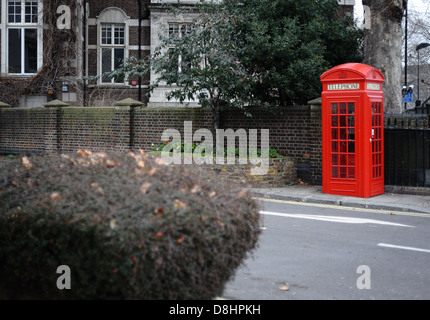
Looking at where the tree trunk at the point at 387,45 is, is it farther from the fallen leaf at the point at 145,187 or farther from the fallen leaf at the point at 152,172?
the fallen leaf at the point at 145,187

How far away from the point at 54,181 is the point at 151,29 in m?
22.6

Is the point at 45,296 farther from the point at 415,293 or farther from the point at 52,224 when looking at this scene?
the point at 415,293

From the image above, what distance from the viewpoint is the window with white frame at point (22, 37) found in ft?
82.5

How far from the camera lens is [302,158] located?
14539 mm

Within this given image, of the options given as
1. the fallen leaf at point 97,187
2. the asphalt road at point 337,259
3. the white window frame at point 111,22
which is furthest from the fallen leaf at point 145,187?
the white window frame at point 111,22

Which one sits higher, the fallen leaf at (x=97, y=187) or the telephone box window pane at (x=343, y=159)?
the telephone box window pane at (x=343, y=159)

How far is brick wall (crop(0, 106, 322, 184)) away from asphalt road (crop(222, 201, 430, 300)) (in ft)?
13.3

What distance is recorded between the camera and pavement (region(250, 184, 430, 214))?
1138 cm

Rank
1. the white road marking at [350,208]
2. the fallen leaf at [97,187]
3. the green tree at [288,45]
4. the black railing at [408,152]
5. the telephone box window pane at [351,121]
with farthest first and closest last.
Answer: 1. the green tree at [288,45]
2. the black railing at [408,152]
3. the telephone box window pane at [351,121]
4. the white road marking at [350,208]
5. the fallen leaf at [97,187]

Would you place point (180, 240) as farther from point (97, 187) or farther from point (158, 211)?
point (97, 187)

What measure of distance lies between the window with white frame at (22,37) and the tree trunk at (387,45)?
1565 centimetres

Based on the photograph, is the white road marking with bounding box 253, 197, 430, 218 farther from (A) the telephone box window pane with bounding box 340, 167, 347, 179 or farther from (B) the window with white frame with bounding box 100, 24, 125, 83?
(B) the window with white frame with bounding box 100, 24, 125, 83

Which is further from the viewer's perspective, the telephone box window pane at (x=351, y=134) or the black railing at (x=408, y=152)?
the black railing at (x=408, y=152)

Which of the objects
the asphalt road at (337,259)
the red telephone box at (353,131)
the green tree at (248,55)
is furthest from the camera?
the green tree at (248,55)
